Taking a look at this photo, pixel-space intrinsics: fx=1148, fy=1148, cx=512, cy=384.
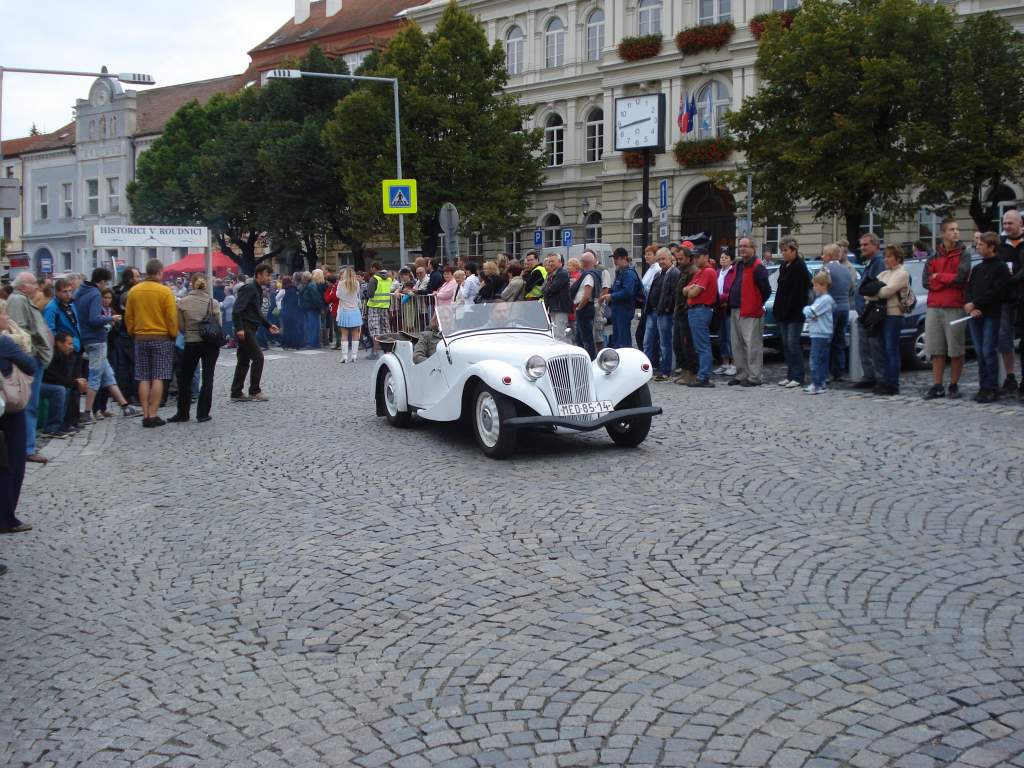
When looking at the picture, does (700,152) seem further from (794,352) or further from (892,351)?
(892,351)

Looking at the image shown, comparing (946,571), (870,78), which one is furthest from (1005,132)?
(946,571)

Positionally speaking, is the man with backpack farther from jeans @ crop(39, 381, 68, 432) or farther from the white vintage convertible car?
jeans @ crop(39, 381, 68, 432)

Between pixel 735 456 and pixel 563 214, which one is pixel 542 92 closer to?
pixel 563 214

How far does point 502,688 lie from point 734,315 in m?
12.0

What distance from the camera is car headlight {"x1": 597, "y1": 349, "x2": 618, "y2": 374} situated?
33.5 ft

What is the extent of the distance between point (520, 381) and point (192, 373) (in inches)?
214

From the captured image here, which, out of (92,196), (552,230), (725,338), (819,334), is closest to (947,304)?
(819,334)

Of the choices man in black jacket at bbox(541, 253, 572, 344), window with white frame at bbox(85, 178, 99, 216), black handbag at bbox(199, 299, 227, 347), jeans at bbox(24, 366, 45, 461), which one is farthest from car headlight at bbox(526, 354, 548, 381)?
window with white frame at bbox(85, 178, 99, 216)

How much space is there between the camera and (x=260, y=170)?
5084 centimetres

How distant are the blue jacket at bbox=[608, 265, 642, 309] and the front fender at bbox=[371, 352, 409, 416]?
5533 millimetres

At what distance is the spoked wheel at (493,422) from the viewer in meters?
9.72

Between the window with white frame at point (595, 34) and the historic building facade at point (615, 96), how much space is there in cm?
5

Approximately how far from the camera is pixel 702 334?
15.6 m

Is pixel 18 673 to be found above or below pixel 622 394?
below
